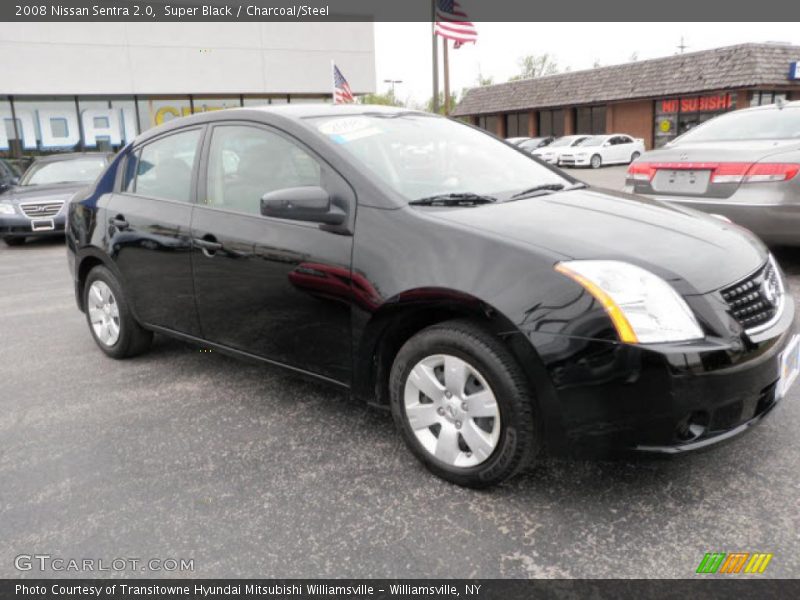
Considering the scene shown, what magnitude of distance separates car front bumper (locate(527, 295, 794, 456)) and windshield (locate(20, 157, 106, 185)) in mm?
11086

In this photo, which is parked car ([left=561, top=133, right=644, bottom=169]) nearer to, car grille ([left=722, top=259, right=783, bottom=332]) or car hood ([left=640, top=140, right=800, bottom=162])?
car hood ([left=640, top=140, right=800, bottom=162])

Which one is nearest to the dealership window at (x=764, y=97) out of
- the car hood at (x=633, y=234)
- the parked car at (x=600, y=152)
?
the parked car at (x=600, y=152)

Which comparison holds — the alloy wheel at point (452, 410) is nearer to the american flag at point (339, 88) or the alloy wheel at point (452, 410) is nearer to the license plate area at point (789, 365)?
the license plate area at point (789, 365)

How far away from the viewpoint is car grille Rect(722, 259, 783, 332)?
95.0 inches

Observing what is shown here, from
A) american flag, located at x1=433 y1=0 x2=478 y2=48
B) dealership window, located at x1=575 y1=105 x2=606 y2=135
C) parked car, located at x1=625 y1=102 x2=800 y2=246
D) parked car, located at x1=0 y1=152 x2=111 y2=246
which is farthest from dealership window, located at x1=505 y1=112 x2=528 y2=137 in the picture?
parked car, located at x1=625 y1=102 x2=800 y2=246

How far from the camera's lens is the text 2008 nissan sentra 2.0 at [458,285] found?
2.29 m

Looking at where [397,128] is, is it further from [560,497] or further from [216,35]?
[216,35]

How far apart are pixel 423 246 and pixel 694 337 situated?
1.03m

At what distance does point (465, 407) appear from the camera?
257 cm

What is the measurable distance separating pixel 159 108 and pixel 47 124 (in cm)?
309

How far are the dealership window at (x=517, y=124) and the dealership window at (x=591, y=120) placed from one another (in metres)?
3.70

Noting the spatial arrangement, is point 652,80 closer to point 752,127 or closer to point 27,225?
point 752,127

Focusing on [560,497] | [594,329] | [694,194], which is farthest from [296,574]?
[694,194]
